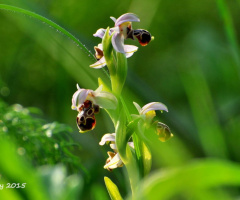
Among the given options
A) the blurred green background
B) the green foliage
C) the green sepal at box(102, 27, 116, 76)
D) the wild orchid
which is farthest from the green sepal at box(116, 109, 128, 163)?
the blurred green background

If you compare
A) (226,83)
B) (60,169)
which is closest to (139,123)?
(60,169)

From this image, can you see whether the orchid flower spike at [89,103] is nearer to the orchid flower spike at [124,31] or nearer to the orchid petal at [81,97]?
the orchid petal at [81,97]

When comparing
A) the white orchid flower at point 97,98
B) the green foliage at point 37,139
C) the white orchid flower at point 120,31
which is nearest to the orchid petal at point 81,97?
the white orchid flower at point 97,98

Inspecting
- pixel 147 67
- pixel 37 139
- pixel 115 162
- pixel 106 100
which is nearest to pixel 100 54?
pixel 106 100

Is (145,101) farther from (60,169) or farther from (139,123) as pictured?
(60,169)

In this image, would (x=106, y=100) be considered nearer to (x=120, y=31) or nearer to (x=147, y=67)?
(x=120, y=31)

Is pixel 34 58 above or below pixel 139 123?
above

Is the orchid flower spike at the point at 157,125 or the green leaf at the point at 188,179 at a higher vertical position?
the orchid flower spike at the point at 157,125
